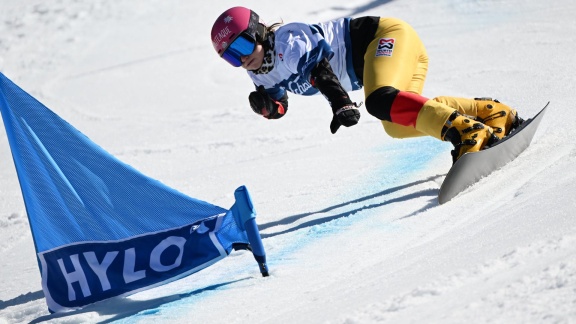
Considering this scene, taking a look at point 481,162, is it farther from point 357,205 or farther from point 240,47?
point 240,47

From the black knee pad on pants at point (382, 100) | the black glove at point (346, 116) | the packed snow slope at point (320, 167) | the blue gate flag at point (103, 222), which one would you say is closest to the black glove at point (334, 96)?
the black glove at point (346, 116)

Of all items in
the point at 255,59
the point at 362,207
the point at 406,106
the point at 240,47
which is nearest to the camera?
the point at 406,106

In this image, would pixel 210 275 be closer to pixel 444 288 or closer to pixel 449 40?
pixel 444 288

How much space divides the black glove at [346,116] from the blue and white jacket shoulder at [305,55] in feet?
1.42

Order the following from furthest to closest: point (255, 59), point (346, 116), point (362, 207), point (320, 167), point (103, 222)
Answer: point (320, 167) < point (362, 207) < point (255, 59) < point (346, 116) < point (103, 222)

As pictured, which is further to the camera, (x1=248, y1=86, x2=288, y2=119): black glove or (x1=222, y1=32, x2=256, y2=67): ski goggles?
(x1=248, y1=86, x2=288, y2=119): black glove

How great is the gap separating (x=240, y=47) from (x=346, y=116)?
74 centimetres

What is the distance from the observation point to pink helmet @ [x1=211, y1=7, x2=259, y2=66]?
14.0ft

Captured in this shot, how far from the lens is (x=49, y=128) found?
145 inches

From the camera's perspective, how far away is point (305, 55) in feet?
14.0

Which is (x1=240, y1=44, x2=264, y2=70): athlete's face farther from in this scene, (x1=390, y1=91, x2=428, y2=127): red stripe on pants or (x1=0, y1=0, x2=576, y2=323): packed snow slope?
(x1=0, y1=0, x2=576, y2=323): packed snow slope

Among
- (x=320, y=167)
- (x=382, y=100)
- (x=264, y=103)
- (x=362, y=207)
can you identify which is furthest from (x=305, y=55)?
(x=320, y=167)

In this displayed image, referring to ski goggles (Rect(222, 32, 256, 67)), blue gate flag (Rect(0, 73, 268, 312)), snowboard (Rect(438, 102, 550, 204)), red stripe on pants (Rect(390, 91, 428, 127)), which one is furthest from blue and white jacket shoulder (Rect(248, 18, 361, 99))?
blue gate flag (Rect(0, 73, 268, 312))

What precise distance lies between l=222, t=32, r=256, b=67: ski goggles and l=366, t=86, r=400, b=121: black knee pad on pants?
672 mm
